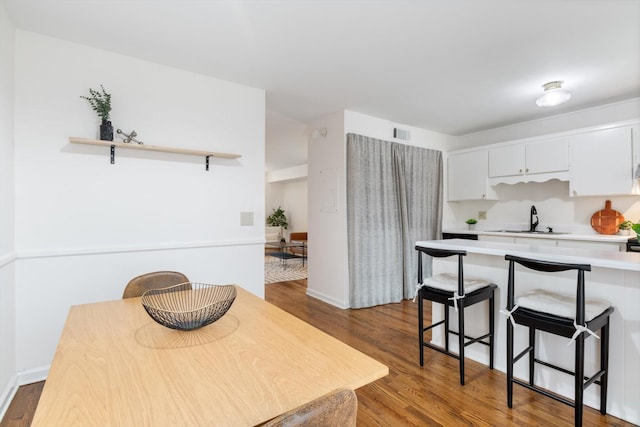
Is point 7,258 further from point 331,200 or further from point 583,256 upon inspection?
point 583,256

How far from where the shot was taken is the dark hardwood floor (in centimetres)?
186

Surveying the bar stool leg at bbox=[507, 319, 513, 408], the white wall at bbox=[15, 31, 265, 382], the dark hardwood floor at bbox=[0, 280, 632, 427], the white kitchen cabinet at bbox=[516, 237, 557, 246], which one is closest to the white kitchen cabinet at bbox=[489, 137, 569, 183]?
the white kitchen cabinet at bbox=[516, 237, 557, 246]

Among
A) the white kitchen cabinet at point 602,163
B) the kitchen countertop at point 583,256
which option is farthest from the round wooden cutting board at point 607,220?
the kitchen countertop at point 583,256

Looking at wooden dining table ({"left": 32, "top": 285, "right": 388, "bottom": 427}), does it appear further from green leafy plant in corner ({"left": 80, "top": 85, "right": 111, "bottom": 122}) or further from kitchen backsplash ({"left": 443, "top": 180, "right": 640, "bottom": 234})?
kitchen backsplash ({"left": 443, "top": 180, "right": 640, "bottom": 234})

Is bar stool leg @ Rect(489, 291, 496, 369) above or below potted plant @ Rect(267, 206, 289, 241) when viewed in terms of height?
below

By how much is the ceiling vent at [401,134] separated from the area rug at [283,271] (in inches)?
122

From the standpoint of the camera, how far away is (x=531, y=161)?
4230mm

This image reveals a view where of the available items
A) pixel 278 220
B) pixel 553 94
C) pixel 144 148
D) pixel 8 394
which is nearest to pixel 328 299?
pixel 144 148

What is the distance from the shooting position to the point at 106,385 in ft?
3.07

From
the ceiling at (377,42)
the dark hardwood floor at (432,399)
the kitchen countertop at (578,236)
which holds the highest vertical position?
the ceiling at (377,42)

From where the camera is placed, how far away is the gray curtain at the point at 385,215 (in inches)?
157

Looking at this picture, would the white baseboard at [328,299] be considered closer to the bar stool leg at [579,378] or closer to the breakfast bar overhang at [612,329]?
the breakfast bar overhang at [612,329]

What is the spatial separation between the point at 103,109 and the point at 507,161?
4.83m

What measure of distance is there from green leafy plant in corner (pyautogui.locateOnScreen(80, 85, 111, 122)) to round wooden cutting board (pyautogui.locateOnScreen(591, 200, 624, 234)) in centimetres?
545
